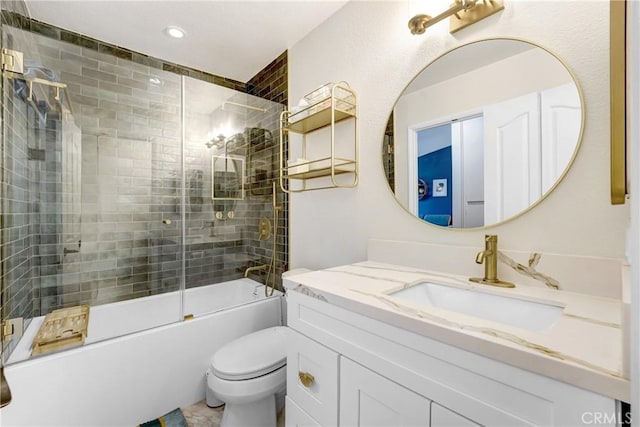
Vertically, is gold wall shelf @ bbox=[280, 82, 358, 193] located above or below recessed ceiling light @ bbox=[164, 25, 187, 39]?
below

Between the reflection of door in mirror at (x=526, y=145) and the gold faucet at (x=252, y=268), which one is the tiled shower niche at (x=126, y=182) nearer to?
the gold faucet at (x=252, y=268)

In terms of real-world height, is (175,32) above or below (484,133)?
above

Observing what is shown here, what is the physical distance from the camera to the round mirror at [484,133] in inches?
37.5

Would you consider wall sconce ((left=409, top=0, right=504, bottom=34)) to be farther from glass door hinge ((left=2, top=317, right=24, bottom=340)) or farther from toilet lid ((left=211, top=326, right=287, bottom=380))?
glass door hinge ((left=2, top=317, right=24, bottom=340))

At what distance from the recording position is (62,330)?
5.10 feet

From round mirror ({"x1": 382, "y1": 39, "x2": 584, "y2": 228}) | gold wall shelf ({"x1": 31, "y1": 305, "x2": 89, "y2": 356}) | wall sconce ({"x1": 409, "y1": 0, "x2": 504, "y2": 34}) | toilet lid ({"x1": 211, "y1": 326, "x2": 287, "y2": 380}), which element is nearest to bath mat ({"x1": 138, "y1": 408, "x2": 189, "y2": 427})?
toilet lid ({"x1": 211, "y1": 326, "x2": 287, "y2": 380})

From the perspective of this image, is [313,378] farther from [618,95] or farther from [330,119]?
[330,119]

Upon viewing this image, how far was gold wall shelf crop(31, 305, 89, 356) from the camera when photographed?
1.38 metres

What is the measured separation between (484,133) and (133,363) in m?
2.05

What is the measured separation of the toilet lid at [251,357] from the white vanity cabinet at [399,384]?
0.31m

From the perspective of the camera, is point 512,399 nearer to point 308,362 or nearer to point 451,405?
point 451,405

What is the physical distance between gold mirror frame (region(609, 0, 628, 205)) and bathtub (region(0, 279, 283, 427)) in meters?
1.97

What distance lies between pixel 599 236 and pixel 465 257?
1.30ft

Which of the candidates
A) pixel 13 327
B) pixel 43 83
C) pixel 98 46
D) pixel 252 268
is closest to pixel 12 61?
pixel 43 83
